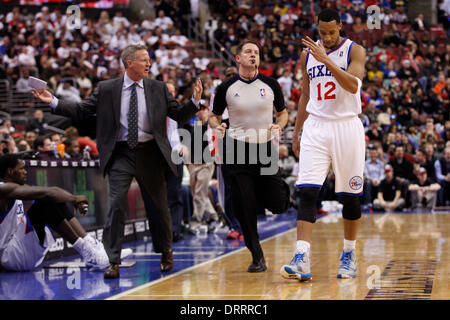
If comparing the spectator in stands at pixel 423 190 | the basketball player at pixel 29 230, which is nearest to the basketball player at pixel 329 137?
the basketball player at pixel 29 230

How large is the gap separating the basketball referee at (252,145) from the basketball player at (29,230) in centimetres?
165

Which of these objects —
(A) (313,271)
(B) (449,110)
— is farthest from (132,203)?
(B) (449,110)

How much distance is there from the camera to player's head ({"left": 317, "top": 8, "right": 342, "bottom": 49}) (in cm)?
616

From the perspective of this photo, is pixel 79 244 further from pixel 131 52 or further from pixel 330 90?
pixel 330 90

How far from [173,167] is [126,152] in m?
0.50

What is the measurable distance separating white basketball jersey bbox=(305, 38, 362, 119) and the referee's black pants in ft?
3.95

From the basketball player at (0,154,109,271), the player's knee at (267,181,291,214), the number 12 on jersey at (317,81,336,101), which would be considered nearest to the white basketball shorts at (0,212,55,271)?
the basketball player at (0,154,109,271)

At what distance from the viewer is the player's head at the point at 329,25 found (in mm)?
6156

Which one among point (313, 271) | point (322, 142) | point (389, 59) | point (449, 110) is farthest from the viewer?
point (389, 59)

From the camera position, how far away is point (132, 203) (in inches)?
445

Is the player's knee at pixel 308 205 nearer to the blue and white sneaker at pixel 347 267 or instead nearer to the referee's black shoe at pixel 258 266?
the blue and white sneaker at pixel 347 267

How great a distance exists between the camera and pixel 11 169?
729 centimetres

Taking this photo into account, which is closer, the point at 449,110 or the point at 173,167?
the point at 173,167

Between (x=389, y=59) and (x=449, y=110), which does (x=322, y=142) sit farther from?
(x=389, y=59)
